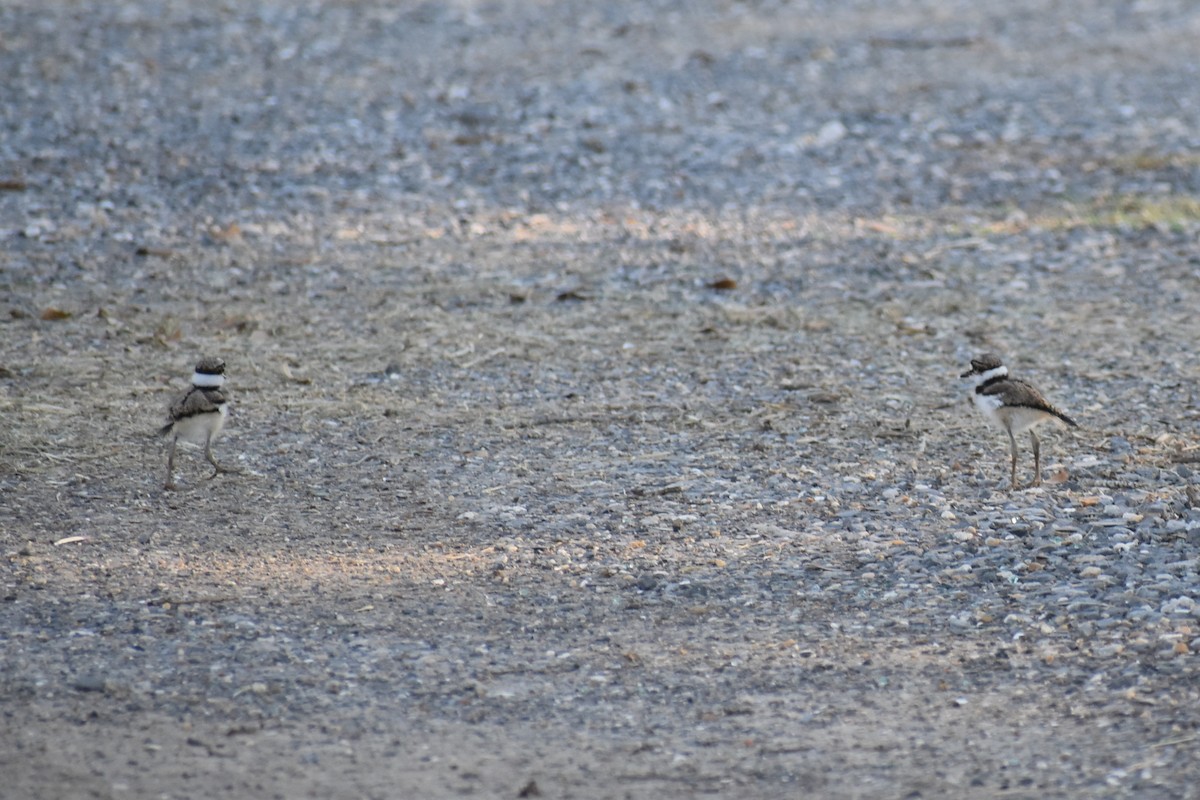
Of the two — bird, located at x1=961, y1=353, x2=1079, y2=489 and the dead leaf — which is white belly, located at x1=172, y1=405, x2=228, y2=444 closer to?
bird, located at x1=961, y1=353, x2=1079, y2=489

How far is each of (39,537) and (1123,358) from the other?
6194 mm

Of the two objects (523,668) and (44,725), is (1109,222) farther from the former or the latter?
(44,725)

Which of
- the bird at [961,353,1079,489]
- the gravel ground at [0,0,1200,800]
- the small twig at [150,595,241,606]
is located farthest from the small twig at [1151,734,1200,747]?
the small twig at [150,595,241,606]

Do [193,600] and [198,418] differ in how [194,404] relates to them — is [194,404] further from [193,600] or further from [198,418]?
[193,600]

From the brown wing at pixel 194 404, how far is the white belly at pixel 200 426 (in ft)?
0.06

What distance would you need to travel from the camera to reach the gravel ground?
482cm

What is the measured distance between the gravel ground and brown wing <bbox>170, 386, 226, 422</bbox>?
15.3 inches

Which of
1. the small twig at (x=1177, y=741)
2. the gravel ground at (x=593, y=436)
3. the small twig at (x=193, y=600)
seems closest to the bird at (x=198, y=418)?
the gravel ground at (x=593, y=436)

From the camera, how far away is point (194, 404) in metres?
6.77

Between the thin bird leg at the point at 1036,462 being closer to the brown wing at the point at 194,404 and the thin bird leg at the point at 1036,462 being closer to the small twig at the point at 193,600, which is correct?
the small twig at the point at 193,600

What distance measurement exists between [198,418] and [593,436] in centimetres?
203

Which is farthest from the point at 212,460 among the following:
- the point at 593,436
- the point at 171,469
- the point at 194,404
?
the point at 593,436

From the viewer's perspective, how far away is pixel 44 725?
4758 millimetres

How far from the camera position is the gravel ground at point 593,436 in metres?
4.82
